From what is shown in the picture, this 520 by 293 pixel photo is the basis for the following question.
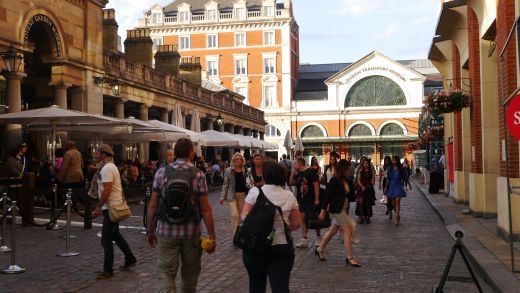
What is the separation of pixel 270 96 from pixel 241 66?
5192 mm

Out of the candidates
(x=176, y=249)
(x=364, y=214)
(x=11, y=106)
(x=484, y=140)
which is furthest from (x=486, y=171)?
(x=11, y=106)

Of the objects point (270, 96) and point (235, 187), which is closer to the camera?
point (235, 187)

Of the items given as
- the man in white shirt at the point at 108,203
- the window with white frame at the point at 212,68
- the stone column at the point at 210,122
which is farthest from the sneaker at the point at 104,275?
the window with white frame at the point at 212,68

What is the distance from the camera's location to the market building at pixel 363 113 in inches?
3103

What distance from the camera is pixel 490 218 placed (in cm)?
1547

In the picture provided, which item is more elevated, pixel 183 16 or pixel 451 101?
pixel 183 16

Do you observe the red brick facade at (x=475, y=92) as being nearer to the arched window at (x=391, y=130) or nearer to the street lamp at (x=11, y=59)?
the street lamp at (x=11, y=59)

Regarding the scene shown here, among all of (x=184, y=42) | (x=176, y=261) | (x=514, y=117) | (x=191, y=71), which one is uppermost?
(x=184, y=42)

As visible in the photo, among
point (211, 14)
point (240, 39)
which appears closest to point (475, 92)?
point (240, 39)

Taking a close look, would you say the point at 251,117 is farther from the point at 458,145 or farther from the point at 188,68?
the point at 458,145

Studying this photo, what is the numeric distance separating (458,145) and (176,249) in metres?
17.6

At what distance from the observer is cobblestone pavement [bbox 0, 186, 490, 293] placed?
27.0ft

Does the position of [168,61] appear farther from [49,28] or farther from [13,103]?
[13,103]

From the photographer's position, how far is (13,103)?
715 inches
